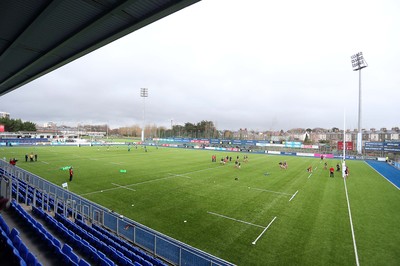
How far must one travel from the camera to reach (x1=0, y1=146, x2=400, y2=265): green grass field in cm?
1002

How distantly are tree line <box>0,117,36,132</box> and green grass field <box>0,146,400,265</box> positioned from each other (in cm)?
10110

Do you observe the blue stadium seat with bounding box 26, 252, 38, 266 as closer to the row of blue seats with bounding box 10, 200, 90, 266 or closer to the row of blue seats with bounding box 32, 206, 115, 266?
the row of blue seats with bounding box 10, 200, 90, 266

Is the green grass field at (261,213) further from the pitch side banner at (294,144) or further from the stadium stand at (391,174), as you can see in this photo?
the pitch side banner at (294,144)

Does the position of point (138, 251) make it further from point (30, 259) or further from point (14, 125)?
point (14, 125)

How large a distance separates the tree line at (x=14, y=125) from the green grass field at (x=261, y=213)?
101101mm

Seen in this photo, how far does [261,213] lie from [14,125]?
126028 mm

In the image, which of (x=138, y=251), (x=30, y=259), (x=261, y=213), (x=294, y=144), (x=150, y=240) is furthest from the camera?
(x=294, y=144)

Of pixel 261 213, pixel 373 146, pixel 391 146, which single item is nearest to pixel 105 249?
pixel 261 213

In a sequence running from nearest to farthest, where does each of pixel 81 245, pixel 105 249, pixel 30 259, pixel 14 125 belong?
pixel 30 259, pixel 81 245, pixel 105 249, pixel 14 125

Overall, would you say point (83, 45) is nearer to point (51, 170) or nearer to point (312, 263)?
point (312, 263)

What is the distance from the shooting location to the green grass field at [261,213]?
32.9ft

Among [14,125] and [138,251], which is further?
[14,125]

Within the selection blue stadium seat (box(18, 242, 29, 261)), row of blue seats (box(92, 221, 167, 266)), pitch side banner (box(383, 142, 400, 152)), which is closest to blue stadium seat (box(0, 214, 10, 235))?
blue stadium seat (box(18, 242, 29, 261))

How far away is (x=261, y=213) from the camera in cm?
1480
